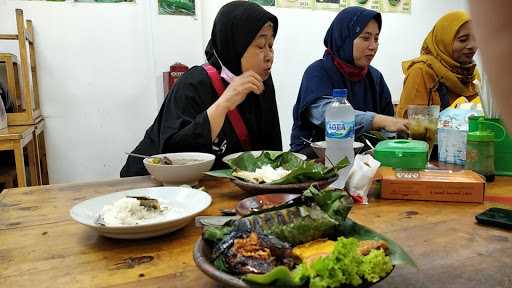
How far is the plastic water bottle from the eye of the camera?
1.15m

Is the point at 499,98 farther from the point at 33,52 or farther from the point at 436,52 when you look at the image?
the point at 33,52

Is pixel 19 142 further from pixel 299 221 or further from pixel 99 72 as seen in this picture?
pixel 299 221

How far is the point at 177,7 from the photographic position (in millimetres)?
2902

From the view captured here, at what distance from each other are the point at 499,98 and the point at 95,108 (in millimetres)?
2868

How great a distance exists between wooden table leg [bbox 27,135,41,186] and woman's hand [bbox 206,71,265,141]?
5.00ft

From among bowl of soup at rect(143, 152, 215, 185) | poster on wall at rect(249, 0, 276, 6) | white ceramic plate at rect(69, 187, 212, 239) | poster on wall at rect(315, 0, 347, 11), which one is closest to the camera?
white ceramic plate at rect(69, 187, 212, 239)

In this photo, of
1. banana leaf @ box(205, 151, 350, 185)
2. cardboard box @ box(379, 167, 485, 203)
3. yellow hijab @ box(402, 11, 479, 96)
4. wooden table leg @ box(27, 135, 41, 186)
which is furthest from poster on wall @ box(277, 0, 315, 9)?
cardboard box @ box(379, 167, 485, 203)

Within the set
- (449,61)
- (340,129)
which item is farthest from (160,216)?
(449,61)

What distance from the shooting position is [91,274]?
67 cm

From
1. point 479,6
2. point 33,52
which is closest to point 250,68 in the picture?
point 479,6

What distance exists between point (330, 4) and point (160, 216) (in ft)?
10.0

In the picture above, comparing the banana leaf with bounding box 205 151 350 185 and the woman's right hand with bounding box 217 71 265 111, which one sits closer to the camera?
the banana leaf with bounding box 205 151 350 185

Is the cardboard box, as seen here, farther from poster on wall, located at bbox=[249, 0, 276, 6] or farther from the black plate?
poster on wall, located at bbox=[249, 0, 276, 6]

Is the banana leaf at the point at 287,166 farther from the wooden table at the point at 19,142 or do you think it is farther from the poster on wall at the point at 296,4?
the poster on wall at the point at 296,4
